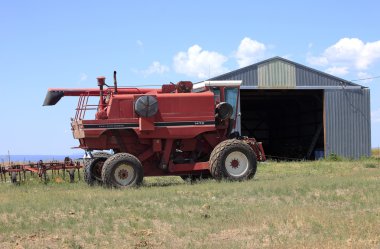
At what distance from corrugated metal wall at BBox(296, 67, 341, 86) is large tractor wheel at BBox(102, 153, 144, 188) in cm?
1928

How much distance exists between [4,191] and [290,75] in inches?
789

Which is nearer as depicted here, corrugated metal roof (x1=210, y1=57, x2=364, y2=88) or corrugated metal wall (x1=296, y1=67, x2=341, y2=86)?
corrugated metal roof (x1=210, y1=57, x2=364, y2=88)

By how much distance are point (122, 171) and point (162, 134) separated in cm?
161

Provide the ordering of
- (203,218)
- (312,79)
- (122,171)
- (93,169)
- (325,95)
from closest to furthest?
(203,218)
(122,171)
(93,169)
(312,79)
(325,95)

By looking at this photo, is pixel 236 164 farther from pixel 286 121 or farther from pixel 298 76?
pixel 286 121

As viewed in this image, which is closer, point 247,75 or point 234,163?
point 234,163

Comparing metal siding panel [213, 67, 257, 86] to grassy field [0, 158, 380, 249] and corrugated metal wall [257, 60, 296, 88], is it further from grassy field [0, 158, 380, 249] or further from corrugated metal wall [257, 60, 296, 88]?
grassy field [0, 158, 380, 249]

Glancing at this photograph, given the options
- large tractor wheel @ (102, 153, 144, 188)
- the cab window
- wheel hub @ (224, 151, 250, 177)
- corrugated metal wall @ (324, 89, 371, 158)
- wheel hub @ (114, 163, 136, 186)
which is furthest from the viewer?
corrugated metal wall @ (324, 89, 371, 158)

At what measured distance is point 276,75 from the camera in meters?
31.4

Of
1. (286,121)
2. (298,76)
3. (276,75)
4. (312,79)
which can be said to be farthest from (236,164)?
(286,121)

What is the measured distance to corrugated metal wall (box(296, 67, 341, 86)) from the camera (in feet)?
104

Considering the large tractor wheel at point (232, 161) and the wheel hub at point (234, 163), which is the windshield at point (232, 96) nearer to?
the large tractor wheel at point (232, 161)

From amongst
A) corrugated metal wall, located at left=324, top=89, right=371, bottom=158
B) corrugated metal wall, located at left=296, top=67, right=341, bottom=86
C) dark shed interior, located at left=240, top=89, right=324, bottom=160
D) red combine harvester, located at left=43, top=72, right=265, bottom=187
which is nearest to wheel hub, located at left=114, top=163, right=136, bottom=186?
red combine harvester, located at left=43, top=72, right=265, bottom=187

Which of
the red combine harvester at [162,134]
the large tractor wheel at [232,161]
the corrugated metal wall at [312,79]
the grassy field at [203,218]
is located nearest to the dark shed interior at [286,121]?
the corrugated metal wall at [312,79]
